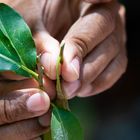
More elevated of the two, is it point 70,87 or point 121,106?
point 70,87

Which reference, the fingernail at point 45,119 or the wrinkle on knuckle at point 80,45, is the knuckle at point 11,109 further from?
the wrinkle on knuckle at point 80,45

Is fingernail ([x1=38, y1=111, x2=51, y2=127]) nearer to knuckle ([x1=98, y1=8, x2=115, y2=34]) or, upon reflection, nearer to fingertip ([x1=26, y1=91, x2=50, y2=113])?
fingertip ([x1=26, y1=91, x2=50, y2=113])

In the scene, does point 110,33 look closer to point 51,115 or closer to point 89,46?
point 89,46

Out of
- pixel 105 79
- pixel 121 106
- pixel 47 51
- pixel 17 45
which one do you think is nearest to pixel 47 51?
pixel 47 51

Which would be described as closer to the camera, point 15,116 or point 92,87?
point 15,116

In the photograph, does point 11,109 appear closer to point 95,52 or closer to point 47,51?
point 47,51

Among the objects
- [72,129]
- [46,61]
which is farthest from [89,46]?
[72,129]
